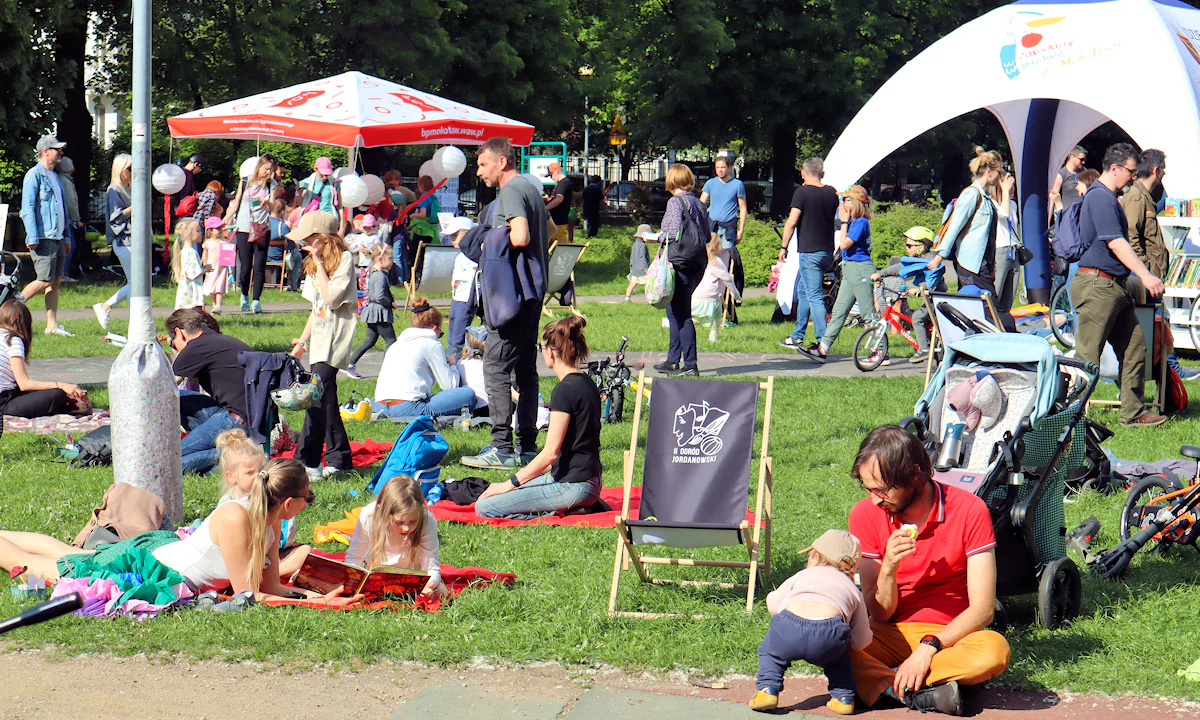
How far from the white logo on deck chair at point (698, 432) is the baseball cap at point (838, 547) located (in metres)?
1.45

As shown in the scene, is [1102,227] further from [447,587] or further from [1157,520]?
[447,587]

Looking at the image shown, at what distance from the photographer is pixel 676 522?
6.06 meters

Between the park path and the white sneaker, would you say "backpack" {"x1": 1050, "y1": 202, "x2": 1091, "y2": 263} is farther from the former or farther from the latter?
the white sneaker

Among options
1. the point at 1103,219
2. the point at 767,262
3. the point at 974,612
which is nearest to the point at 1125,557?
the point at 974,612

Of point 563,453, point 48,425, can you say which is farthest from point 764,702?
point 48,425

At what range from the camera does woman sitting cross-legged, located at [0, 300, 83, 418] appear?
983 cm

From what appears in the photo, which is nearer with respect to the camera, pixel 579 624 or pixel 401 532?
pixel 579 624

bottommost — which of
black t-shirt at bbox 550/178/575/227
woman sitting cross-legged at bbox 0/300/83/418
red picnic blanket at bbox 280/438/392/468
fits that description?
red picnic blanket at bbox 280/438/392/468

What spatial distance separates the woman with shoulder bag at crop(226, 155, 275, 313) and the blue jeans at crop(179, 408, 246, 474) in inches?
348

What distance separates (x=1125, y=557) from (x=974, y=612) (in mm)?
1856

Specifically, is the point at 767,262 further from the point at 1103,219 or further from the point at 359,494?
the point at 359,494

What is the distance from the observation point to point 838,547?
16.6ft

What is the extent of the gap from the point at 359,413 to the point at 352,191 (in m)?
7.98

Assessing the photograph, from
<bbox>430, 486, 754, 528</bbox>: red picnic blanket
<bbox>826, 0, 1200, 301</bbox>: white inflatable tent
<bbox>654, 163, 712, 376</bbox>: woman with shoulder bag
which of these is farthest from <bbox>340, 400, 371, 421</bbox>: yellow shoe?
<bbox>826, 0, 1200, 301</bbox>: white inflatable tent
